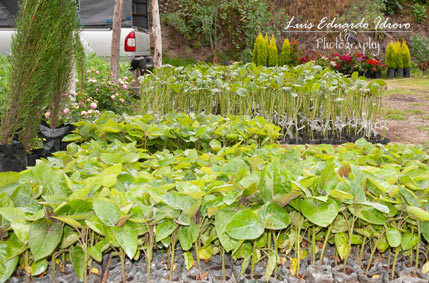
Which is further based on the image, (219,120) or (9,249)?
(219,120)

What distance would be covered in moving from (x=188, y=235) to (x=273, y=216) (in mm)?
263

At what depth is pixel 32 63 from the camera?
2703 mm

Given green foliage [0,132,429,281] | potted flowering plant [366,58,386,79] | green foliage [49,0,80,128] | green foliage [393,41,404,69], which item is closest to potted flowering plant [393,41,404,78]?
green foliage [393,41,404,69]

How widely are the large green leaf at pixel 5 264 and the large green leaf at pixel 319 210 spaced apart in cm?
84

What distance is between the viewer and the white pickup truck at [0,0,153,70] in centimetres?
928

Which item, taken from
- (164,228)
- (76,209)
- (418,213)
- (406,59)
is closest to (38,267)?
(76,209)

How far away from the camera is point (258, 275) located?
1.35 metres

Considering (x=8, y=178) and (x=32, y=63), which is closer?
(x=8, y=178)

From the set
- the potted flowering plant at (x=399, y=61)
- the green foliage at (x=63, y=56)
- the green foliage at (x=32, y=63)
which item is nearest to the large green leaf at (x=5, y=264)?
the green foliage at (x=32, y=63)

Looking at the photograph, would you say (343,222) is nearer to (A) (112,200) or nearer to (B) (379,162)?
(A) (112,200)

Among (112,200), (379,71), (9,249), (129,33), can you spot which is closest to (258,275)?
(112,200)

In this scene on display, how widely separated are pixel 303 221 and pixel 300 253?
0.13 metres

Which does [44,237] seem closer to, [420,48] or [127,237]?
[127,237]

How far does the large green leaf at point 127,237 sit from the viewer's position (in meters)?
1.17
